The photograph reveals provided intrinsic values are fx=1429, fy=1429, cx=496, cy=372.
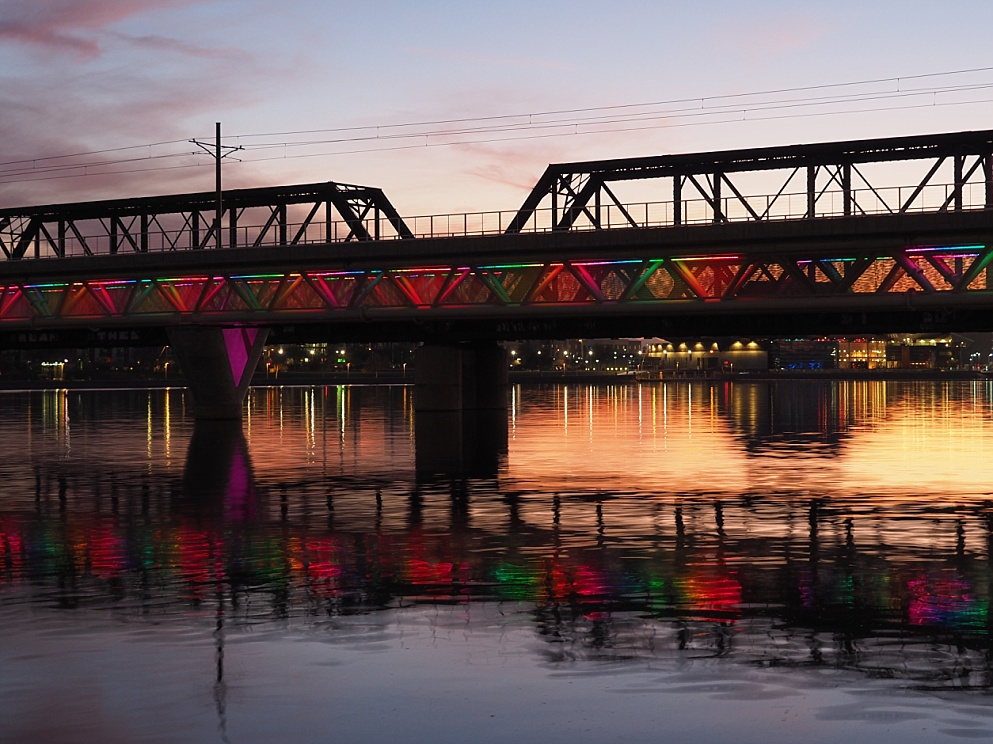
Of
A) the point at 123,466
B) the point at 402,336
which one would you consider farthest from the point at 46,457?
the point at 402,336

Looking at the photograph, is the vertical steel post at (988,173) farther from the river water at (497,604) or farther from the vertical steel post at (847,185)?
the river water at (497,604)

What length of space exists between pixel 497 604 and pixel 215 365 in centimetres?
5680

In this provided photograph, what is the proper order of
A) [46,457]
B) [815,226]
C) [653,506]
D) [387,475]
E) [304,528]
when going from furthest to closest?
[815,226] < [46,457] < [387,475] < [653,506] < [304,528]

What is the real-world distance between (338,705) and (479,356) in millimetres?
68534

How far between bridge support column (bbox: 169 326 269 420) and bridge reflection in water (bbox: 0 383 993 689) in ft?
86.3

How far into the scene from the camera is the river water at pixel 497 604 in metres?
11.5

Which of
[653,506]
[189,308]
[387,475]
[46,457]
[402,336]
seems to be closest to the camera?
[653,506]

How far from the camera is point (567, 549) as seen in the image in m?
22.0

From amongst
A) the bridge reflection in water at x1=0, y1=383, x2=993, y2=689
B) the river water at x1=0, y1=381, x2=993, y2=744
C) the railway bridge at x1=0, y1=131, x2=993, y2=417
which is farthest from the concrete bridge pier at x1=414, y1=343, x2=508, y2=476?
the river water at x1=0, y1=381, x2=993, y2=744

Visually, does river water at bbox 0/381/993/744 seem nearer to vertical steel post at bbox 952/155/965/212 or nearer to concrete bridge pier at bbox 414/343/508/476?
vertical steel post at bbox 952/155/965/212

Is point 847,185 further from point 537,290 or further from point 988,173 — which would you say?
point 537,290

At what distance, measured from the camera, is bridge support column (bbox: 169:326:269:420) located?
70.8 m

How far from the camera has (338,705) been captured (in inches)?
463

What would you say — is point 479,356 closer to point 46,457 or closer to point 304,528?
point 46,457
